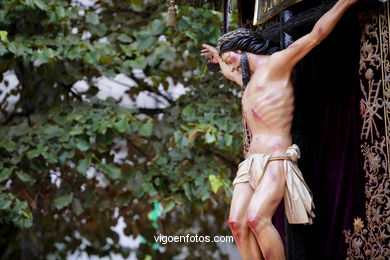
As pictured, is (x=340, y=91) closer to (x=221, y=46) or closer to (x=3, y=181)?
(x=221, y=46)

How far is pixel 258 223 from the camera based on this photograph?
3.93 metres

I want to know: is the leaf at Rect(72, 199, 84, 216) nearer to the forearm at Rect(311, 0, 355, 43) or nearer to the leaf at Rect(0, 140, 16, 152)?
the leaf at Rect(0, 140, 16, 152)

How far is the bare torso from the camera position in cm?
416

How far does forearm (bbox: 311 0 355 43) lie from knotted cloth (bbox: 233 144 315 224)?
0.76m

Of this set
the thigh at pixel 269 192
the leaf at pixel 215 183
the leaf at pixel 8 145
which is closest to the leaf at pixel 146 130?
the leaf at pixel 215 183

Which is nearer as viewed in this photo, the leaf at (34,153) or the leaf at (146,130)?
the leaf at (34,153)

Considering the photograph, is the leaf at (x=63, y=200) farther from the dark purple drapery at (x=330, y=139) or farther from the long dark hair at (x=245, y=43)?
the dark purple drapery at (x=330, y=139)

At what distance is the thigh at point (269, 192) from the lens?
3.95 m

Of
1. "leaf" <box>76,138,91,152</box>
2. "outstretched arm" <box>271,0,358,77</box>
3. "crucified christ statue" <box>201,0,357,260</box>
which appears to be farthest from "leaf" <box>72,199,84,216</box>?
"outstretched arm" <box>271,0,358,77</box>

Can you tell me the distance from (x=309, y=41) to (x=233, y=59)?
66 cm

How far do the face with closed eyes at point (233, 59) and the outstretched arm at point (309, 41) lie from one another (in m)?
0.30

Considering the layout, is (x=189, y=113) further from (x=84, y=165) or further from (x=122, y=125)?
(x=84, y=165)

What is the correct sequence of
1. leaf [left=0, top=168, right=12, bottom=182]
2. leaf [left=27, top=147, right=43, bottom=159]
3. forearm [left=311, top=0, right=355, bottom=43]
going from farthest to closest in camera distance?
leaf [left=27, top=147, right=43, bottom=159] < leaf [left=0, top=168, right=12, bottom=182] < forearm [left=311, top=0, right=355, bottom=43]

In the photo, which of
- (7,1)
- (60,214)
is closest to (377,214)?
(7,1)
